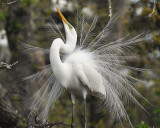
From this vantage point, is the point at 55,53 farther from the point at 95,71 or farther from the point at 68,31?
the point at 95,71

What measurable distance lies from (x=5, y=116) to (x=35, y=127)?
0.64 meters

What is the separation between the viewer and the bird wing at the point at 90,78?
3.44m

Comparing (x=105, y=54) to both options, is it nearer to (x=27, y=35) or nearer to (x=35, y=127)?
(x=35, y=127)

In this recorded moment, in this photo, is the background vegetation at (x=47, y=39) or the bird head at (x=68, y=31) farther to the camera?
the background vegetation at (x=47, y=39)

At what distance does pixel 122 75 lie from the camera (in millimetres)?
3791

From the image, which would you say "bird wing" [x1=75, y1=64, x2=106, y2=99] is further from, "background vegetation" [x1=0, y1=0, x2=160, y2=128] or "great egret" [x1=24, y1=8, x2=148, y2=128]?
"background vegetation" [x1=0, y1=0, x2=160, y2=128]

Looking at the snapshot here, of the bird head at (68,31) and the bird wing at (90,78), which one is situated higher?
the bird head at (68,31)

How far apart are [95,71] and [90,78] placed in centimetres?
10

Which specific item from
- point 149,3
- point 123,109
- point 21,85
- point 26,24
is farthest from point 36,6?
point 123,109

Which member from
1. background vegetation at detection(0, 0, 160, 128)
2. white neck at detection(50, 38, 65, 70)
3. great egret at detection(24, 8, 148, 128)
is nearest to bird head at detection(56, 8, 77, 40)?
great egret at detection(24, 8, 148, 128)

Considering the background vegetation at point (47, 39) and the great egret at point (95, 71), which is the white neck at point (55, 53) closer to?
the great egret at point (95, 71)

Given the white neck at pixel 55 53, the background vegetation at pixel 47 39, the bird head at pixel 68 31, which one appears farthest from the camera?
the background vegetation at pixel 47 39

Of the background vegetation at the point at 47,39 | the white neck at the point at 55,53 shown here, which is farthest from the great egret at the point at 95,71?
the background vegetation at the point at 47,39

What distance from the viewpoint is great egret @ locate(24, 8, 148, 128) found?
347 centimetres
